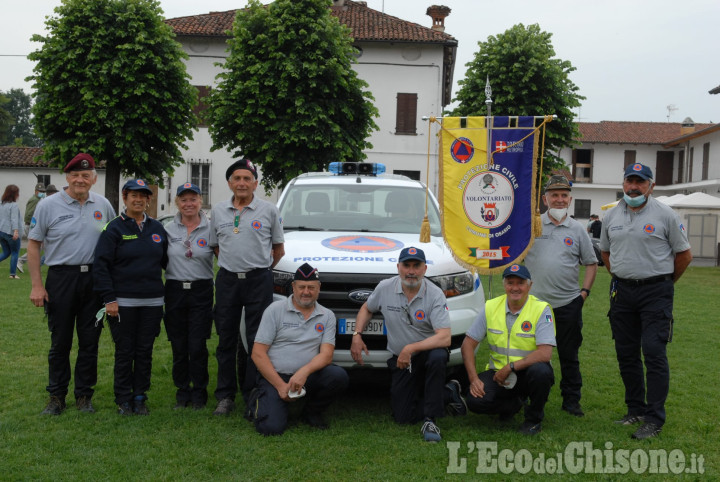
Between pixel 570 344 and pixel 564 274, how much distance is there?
22.9 inches

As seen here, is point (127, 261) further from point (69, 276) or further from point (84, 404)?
point (84, 404)

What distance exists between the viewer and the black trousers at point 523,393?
4719 millimetres

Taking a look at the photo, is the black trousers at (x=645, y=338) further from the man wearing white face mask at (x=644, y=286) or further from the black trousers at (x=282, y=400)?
the black trousers at (x=282, y=400)

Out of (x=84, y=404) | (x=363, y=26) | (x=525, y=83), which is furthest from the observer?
(x=363, y=26)

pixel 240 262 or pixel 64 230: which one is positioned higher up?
pixel 64 230

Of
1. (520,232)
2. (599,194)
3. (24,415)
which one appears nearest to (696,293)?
(520,232)

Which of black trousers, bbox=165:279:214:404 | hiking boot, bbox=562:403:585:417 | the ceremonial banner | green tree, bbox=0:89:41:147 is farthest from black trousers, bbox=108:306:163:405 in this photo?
green tree, bbox=0:89:41:147

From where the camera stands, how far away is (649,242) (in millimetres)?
4859

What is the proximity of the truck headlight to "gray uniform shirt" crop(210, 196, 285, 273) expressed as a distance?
131cm

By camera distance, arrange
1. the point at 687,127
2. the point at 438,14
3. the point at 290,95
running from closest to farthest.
Answer: 1. the point at 290,95
2. the point at 438,14
3. the point at 687,127

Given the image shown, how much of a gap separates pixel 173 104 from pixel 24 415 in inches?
558

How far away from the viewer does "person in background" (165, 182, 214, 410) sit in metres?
5.18

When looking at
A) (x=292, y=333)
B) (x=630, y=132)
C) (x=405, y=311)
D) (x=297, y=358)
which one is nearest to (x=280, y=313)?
(x=292, y=333)

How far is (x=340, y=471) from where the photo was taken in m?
4.02
